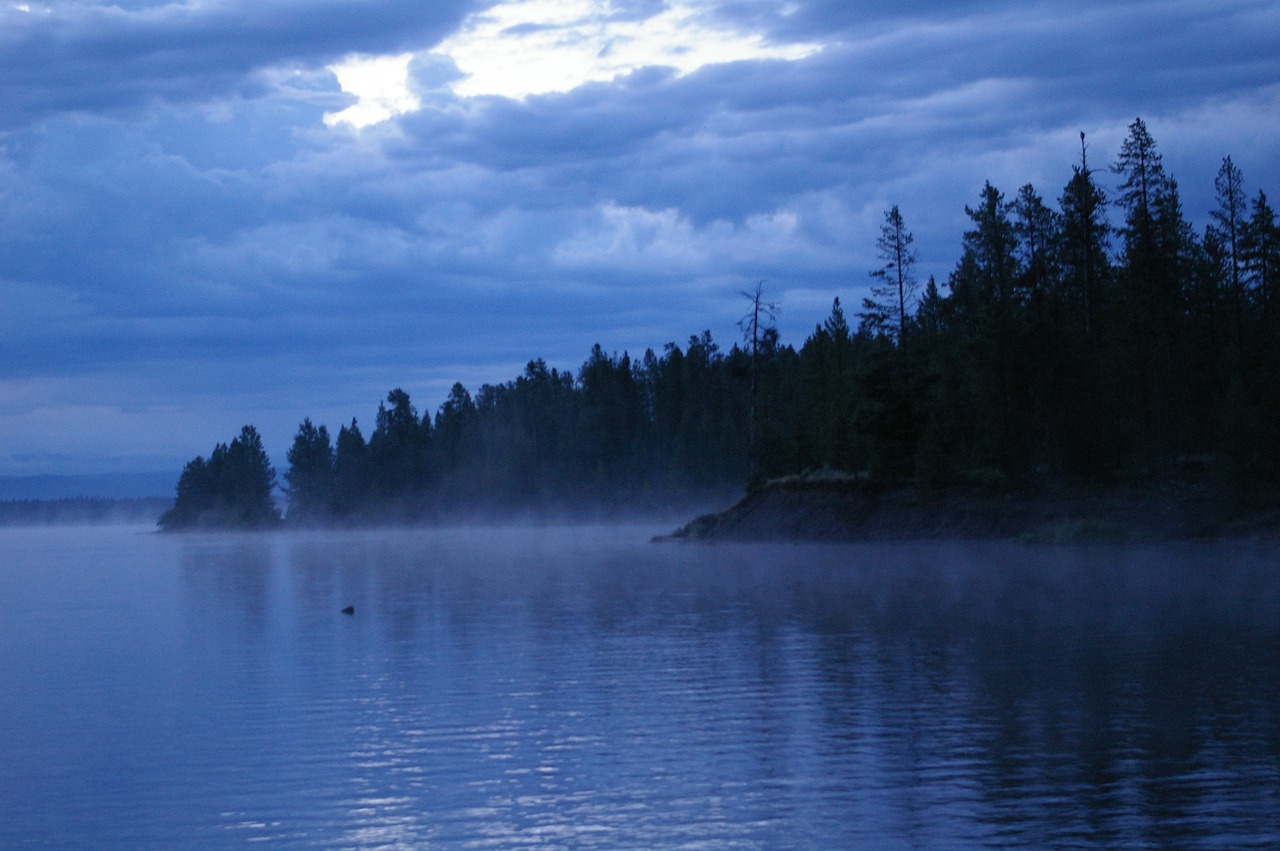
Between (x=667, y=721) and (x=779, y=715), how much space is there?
160 centimetres

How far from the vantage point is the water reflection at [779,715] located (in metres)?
Result: 12.7

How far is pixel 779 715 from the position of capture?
1795 cm

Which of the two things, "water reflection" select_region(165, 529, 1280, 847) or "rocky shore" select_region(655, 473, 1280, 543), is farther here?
"rocky shore" select_region(655, 473, 1280, 543)

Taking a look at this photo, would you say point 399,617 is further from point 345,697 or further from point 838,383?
point 838,383

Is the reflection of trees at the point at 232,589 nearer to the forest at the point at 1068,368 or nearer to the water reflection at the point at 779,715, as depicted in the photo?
the water reflection at the point at 779,715

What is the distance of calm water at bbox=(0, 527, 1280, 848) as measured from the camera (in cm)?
1274

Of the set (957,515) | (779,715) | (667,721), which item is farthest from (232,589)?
(779,715)

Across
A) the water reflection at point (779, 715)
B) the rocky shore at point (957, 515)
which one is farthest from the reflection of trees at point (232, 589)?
the rocky shore at point (957, 515)

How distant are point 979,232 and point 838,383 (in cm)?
1528

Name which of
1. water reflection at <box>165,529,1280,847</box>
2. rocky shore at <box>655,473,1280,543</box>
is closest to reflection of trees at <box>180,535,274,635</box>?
water reflection at <box>165,529,1280,847</box>

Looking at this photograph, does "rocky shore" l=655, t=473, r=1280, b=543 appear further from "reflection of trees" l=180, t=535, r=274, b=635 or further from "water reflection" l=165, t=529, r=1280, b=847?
"reflection of trees" l=180, t=535, r=274, b=635

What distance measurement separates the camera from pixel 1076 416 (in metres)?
61.7

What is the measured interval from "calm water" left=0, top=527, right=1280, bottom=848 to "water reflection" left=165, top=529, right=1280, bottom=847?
0.07 meters

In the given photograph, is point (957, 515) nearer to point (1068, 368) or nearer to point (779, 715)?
point (1068, 368)
